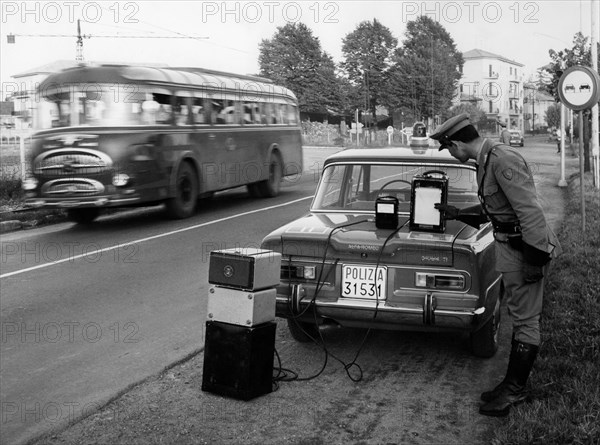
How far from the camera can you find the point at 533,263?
495 centimetres

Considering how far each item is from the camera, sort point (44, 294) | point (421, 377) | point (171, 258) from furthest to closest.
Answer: point (171, 258), point (44, 294), point (421, 377)

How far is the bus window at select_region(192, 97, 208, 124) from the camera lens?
17.5 meters

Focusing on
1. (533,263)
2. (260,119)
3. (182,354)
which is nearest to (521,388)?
(533,263)

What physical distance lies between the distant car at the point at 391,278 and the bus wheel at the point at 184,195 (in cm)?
1039

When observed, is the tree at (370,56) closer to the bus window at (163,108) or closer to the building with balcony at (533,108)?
the building with balcony at (533,108)

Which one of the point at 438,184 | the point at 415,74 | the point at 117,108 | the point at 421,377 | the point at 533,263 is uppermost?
the point at 415,74

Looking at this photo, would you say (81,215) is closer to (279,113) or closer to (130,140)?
(130,140)

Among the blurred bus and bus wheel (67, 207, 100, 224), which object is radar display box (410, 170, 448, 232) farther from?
bus wheel (67, 207, 100, 224)

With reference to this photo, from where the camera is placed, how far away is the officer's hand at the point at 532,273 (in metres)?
4.97

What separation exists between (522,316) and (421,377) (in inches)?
45.6

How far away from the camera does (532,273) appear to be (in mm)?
4980

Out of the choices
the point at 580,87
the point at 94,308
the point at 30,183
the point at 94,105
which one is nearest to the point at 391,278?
the point at 94,308

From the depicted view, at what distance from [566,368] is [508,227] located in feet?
4.12

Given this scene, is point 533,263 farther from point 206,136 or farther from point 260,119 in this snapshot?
point 260,119
